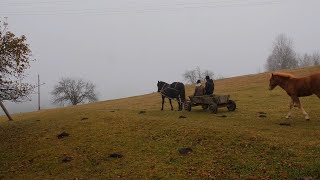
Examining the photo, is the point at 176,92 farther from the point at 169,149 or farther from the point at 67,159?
the point at 67,159

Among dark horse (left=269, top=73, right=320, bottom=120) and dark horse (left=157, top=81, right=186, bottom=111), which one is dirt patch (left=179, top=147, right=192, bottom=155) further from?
dark horse (left=157, top=81, right=186, bottom=111)

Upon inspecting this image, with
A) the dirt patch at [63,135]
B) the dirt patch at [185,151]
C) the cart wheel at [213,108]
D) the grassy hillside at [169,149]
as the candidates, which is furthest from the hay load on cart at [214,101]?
the dirt patch at [63,135]

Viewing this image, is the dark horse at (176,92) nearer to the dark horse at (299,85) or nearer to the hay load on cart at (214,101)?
the hay load on cart at (214,101)

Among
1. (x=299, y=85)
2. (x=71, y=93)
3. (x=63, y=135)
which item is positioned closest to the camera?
(x=299, y=85)

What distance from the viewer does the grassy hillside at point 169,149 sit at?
13.4 m

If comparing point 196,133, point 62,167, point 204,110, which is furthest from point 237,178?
point 204,110

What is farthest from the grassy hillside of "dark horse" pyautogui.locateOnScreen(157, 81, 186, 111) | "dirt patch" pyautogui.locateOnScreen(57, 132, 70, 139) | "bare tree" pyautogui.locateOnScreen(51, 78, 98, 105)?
"bare tree" pyautogui.locateOnScreen(51, 78, 98, 105)

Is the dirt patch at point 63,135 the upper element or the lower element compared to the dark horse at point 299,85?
lower

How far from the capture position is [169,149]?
1612 cm

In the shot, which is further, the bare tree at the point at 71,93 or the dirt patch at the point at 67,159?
the bare tree at the point at 71,93

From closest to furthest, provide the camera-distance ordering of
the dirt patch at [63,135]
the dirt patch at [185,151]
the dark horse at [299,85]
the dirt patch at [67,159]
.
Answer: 1. the dirt patch at [185,151]
2. the dirt patch at [67,159]
3. the dark horse at [299,85]
4. the dirt patch at [63,135]

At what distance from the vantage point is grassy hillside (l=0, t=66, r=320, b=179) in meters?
13.4

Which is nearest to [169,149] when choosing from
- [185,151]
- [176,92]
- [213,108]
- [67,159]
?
[185,151]

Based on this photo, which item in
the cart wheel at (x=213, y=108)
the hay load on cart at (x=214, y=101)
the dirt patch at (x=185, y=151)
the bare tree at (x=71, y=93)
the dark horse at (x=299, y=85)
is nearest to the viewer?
the dirt patch at (x=185, y=151)
